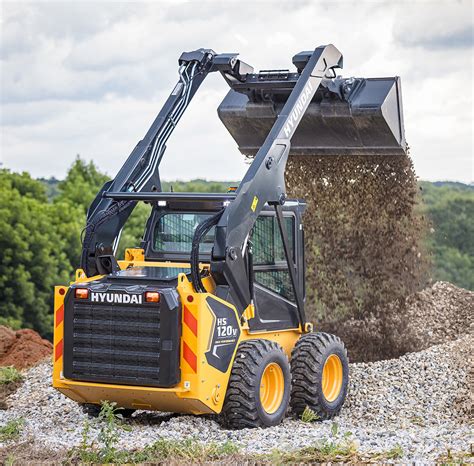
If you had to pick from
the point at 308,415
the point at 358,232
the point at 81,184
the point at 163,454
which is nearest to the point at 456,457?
the point at 163,454

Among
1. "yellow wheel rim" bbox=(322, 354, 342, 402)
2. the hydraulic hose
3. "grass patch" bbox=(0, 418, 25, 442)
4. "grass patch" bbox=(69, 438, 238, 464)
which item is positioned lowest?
"grass patch" bbox=(0, 418, 25, 442)

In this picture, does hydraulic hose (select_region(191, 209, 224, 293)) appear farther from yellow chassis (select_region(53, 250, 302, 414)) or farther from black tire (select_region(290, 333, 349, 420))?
black tire (select_region(290, 333, 349, 420))

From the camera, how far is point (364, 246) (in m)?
16.3

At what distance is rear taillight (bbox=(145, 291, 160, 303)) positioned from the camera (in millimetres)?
10055

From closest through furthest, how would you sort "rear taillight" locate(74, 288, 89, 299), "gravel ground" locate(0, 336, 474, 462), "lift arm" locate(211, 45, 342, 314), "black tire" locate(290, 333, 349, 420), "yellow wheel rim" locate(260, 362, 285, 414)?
"gravel ground" locate(0, 336, 474, 462) < "lift arm" locate(211, 45, 342, 314) < "rear taillight" locate(74, 288, 89, 299) < "yellow wheel rim" locate(260, 362, 285, 414) < "black tire" locate(290, 333, 349, 420)

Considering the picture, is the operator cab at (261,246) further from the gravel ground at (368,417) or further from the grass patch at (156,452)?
the grass patch at (156,452)

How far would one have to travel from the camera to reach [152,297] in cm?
1008

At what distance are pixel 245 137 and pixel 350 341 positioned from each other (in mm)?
4012

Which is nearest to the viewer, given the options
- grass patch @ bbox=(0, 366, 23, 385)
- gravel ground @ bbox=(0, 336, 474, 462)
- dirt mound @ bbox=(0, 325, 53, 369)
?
gravel ground @ bbox=(0, 336, 474, 462)

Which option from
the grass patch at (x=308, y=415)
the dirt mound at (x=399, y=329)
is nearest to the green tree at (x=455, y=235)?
the dirt mound at (x=399, y=329)

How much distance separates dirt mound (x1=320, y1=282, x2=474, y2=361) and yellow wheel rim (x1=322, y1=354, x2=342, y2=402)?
174 inches

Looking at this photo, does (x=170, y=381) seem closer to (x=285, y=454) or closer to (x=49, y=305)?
(x=285, y=454)

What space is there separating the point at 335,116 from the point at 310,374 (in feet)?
12.6

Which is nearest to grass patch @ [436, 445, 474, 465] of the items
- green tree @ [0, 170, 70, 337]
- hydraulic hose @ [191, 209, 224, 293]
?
hydraulic hose @ [191, 209, 224, 293]
